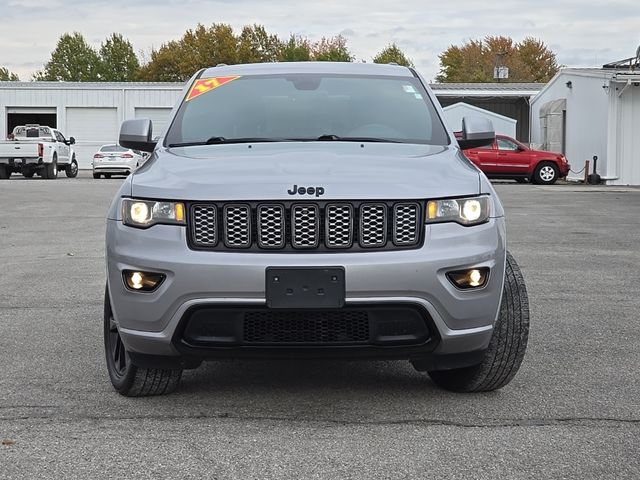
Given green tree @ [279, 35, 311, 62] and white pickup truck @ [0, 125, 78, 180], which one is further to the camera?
green tree @ [279, 35, 311, 62]

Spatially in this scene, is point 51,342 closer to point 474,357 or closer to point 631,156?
point 474,357

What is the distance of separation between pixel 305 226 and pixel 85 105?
5008 cm

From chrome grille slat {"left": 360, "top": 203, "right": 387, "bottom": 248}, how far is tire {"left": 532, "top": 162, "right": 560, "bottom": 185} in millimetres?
28438

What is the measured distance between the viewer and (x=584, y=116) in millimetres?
34406

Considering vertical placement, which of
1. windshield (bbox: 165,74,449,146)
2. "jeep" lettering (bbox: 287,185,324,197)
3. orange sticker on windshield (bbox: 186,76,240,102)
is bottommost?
"jeep" lettering (bbox: 287,185,324,197)

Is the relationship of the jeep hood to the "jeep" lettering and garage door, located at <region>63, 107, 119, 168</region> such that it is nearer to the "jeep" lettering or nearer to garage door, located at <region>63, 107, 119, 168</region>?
the "jeep" lettering

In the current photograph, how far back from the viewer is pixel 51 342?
21.6ft

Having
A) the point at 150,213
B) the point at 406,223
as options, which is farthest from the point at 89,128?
the point at 406,223

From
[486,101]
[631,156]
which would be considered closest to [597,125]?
[631,156]

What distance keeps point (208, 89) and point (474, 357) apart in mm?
2387

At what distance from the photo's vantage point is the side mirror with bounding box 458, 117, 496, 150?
6.13 m

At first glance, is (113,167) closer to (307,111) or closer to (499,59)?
(307,111)

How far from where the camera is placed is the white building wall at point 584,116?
3228cm

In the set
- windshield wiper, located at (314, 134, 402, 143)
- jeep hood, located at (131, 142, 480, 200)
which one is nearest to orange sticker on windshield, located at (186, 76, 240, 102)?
windshield wiper, located at (314, 134, 402, 143)
